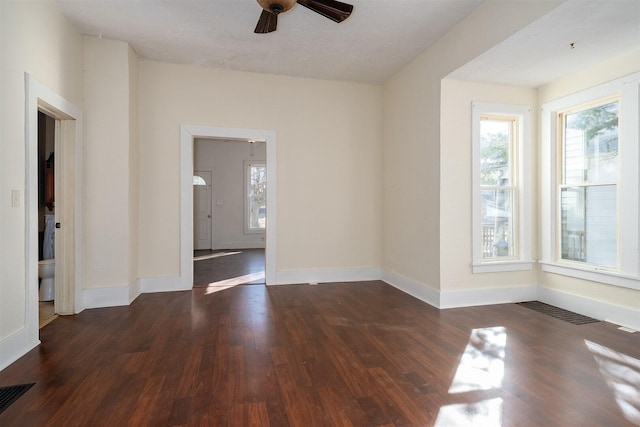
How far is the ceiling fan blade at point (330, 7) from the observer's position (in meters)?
2.65

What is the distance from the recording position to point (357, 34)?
361cm

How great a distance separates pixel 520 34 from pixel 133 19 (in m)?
3.60

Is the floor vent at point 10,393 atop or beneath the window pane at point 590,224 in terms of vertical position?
beneath

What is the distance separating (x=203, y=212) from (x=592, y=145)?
8047mm

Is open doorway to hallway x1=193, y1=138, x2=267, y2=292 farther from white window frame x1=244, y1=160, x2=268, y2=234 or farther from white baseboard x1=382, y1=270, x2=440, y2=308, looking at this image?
white baseboard x1=382, y1=270, x2=440, y2=308

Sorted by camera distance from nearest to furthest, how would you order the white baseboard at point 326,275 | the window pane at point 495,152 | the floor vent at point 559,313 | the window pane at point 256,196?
the floor vent at point 559,313, the window pane at point 495,152, the white baseboard at point 326,275, the window pane at point 256,196

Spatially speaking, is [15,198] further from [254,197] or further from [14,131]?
[254,197]

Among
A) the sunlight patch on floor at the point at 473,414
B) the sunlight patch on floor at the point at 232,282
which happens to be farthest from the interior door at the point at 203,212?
the sunlight patch on floor at the point at 473,414

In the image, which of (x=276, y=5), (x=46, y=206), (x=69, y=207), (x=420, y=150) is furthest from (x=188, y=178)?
(x=420, y=150)

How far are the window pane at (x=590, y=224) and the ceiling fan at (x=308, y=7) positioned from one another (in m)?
3.07

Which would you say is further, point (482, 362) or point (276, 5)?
point (276, 5)

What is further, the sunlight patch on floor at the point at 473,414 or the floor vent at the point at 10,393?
the floor vent at the point at 10,393

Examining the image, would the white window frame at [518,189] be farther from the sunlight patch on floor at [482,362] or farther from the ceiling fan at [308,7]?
the ceiling fan at [308,7]

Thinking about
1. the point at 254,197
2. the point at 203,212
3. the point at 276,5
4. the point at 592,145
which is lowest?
the point at 203,212
